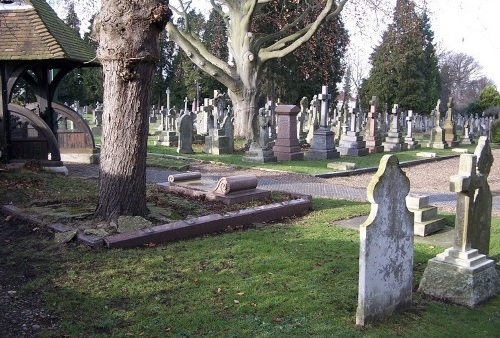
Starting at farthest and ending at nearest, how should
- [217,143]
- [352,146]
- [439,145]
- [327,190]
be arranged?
[439,145] < [352,146] < [217,143] < [327,190]

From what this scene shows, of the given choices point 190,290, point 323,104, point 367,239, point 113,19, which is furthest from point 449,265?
point 323,104

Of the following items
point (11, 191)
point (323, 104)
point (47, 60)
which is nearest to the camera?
point (11, 191)

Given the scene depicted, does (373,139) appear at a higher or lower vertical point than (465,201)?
higher

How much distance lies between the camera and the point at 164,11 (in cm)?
768

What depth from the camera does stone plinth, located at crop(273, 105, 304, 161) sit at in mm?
20125

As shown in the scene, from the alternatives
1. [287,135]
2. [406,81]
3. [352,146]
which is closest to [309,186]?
[287,135]

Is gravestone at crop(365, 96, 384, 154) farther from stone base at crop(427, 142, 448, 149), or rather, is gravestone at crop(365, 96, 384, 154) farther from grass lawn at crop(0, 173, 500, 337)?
grass lawn at crop(0, 173, 500, 337)

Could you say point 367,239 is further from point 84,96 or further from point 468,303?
point 84,96

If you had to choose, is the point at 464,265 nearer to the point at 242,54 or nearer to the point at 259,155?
the point at 259,155

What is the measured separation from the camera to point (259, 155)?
1920cm

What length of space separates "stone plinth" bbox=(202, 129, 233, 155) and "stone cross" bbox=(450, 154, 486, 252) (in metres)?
15.9

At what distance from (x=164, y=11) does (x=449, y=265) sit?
5177 millimetres

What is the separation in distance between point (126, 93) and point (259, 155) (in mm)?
11463

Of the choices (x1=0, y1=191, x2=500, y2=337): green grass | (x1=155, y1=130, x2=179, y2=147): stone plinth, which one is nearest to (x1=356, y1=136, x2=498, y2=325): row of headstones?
(x1=0, y1=191, x2=500, y2=337): green grass
